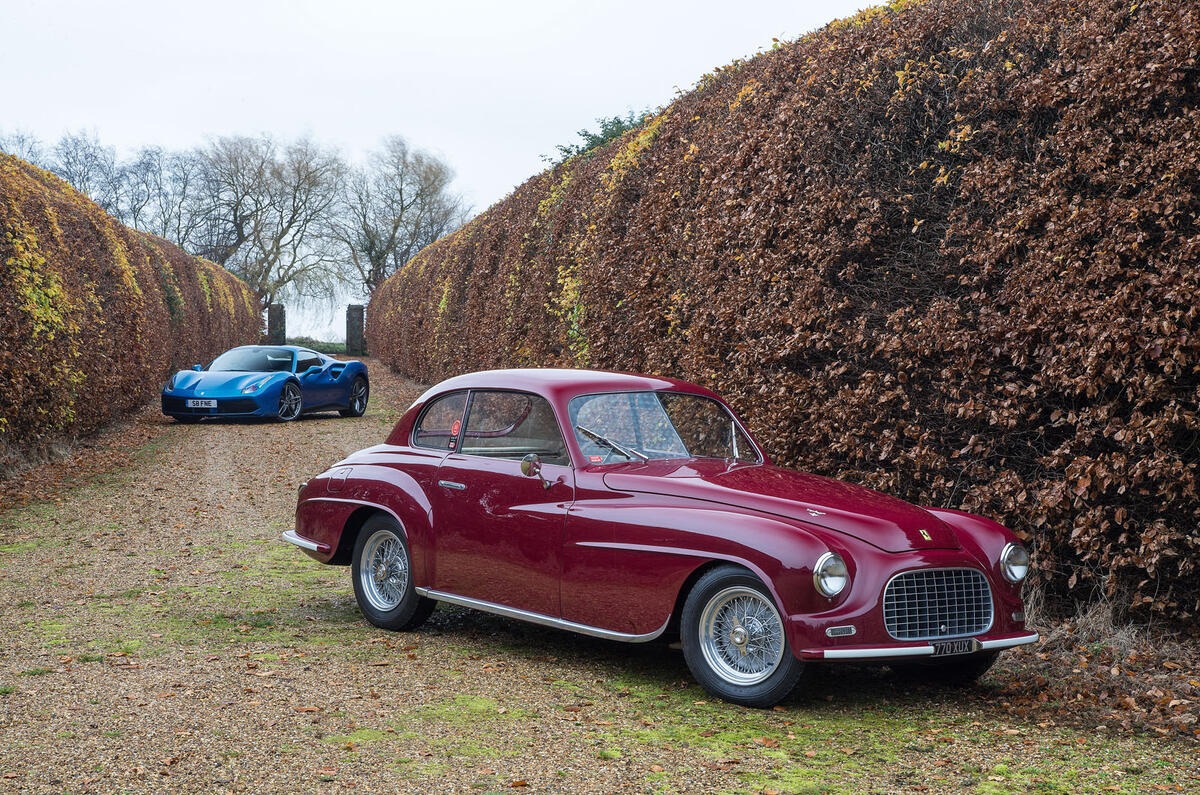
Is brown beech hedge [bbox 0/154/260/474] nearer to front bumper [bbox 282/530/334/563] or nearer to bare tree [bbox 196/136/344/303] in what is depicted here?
front bumper [bbox 282/530/334/563]

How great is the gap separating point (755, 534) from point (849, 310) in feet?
9.63

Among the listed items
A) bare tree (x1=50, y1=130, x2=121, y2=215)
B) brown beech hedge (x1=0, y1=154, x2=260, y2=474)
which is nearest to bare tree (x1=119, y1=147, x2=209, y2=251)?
bare tree (x1=50, y1=130, x2=121, y2=215)

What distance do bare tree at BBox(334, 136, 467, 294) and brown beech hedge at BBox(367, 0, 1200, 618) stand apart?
4724 centimetres

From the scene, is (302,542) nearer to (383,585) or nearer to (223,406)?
(383,585)

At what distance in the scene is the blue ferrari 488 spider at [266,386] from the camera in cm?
1744

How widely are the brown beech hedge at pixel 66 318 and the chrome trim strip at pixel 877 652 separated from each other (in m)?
9.55

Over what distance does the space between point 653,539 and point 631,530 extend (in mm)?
148

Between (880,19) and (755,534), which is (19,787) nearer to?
(755,534)

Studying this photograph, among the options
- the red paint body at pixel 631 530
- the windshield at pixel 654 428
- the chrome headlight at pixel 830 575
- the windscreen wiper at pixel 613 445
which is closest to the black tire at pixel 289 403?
the red paint body at pixel 631 530

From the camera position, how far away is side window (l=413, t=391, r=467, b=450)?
6.32 metres

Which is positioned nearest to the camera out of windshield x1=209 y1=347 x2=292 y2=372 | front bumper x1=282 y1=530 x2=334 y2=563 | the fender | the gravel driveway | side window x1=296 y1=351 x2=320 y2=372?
the gravel driveway

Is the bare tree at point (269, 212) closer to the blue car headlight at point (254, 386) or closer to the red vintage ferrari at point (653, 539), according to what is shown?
the blue car headlight at point (254, 386)

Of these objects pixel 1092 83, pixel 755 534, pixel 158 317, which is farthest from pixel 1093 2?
pixel 158 317

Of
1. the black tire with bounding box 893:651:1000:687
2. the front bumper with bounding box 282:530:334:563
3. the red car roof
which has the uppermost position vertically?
the red car roof
